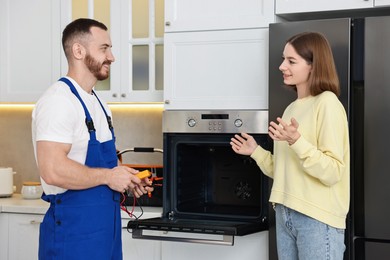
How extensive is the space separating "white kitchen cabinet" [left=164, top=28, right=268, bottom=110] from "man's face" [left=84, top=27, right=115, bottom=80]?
847 mm

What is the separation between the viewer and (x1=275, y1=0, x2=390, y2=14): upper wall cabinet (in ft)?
10.3

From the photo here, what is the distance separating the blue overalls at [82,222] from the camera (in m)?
2.50

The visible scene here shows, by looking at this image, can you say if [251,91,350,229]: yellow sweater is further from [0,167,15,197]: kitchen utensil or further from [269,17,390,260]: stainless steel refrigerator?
[0,167,15,197]: kitchen utensil

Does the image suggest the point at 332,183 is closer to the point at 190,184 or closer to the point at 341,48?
the point at 341,48

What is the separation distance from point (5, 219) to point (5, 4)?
4.12 ft

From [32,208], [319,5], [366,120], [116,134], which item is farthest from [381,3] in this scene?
[32,208]

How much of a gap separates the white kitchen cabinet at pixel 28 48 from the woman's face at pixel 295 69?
1726 millimetres

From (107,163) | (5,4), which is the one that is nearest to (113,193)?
(107,163)

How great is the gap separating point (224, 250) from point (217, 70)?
86cm

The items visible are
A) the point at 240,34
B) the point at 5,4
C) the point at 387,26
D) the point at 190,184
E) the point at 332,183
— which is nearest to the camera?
the point at 332,183

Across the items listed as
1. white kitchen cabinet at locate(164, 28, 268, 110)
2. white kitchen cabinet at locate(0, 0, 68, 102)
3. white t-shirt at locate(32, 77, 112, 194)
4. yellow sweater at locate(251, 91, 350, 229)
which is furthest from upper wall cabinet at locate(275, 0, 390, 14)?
white kitchen cabinet at locate(0, 0, 68, 102)

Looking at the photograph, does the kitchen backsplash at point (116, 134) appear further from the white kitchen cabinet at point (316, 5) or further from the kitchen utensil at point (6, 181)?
the white kitchen cabinet at point (316, 5)

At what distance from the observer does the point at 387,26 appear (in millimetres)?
2975

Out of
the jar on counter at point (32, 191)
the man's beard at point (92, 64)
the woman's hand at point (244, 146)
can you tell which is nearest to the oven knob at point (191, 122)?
the woman's hand at point (244, 146)
